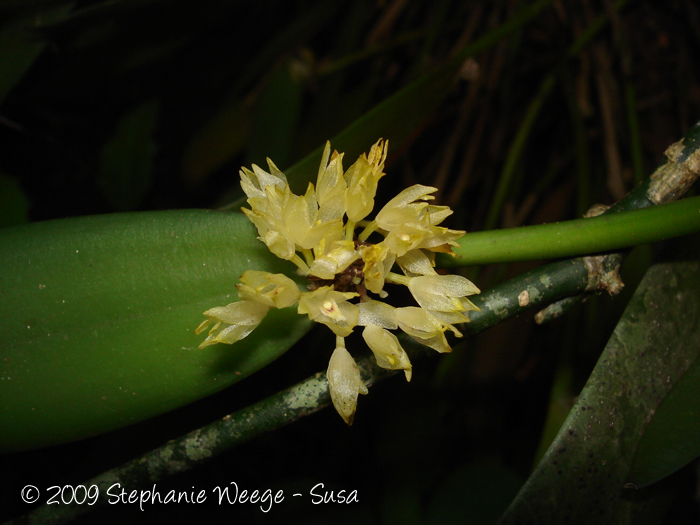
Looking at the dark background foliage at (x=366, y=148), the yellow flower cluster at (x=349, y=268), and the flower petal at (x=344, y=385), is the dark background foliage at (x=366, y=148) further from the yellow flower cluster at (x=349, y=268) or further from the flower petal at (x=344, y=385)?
the flower petal at (x=344, y=385)

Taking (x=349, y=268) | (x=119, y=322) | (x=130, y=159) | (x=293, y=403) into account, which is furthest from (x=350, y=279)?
(x=130, y=159)

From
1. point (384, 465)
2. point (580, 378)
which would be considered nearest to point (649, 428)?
point (580, 378)

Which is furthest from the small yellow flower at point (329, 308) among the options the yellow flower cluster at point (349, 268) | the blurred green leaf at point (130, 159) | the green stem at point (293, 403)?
the blurred green leaf at point (130, 159)

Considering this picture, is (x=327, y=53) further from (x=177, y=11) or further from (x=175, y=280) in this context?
(x=175, y=280)

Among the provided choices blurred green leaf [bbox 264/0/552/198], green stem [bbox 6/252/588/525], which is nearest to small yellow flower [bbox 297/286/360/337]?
green stem [bbox 6/252/588/525]

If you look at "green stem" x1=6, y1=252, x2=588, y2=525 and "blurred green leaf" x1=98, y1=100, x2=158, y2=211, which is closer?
"green stem" x1=6, y1=252, x2=588, y2=525

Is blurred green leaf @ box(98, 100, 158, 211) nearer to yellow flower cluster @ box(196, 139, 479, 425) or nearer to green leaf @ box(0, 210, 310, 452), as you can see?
green leaf @ box(0, 210, 310, 452)
